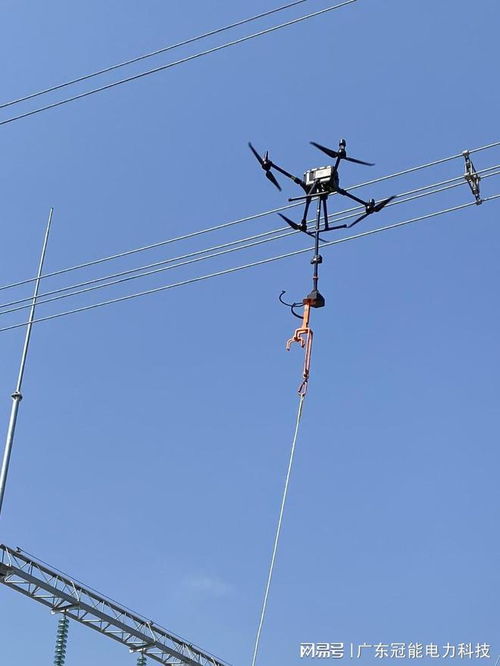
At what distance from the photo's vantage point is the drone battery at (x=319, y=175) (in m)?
17.5

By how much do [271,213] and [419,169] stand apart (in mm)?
2420

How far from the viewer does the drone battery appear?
1753 cm

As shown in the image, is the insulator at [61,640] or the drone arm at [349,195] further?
the insulator at [61,640]

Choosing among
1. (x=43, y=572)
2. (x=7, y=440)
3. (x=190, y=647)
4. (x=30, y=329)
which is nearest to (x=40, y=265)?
(x=30, y=329)

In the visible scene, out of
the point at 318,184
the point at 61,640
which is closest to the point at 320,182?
the point at 318,184

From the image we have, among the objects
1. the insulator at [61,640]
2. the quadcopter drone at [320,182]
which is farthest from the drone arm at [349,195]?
the insulator at [61,640]

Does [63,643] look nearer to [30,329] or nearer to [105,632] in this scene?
[105,632]

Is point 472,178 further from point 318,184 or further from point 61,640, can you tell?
point 61,640

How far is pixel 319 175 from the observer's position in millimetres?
17641

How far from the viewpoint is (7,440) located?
27.6 m

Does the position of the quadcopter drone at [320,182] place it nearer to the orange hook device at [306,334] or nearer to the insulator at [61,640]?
the orange hook device at [306,334]

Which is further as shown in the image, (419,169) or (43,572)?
(43,572)

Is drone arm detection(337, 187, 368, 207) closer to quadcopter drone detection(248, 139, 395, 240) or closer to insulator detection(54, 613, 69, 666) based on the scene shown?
quadcopter drone detection(248, 139, 395, 240)

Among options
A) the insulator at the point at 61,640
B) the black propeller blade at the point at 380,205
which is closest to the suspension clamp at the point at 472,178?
the black propeller blade at the point at 380,205
